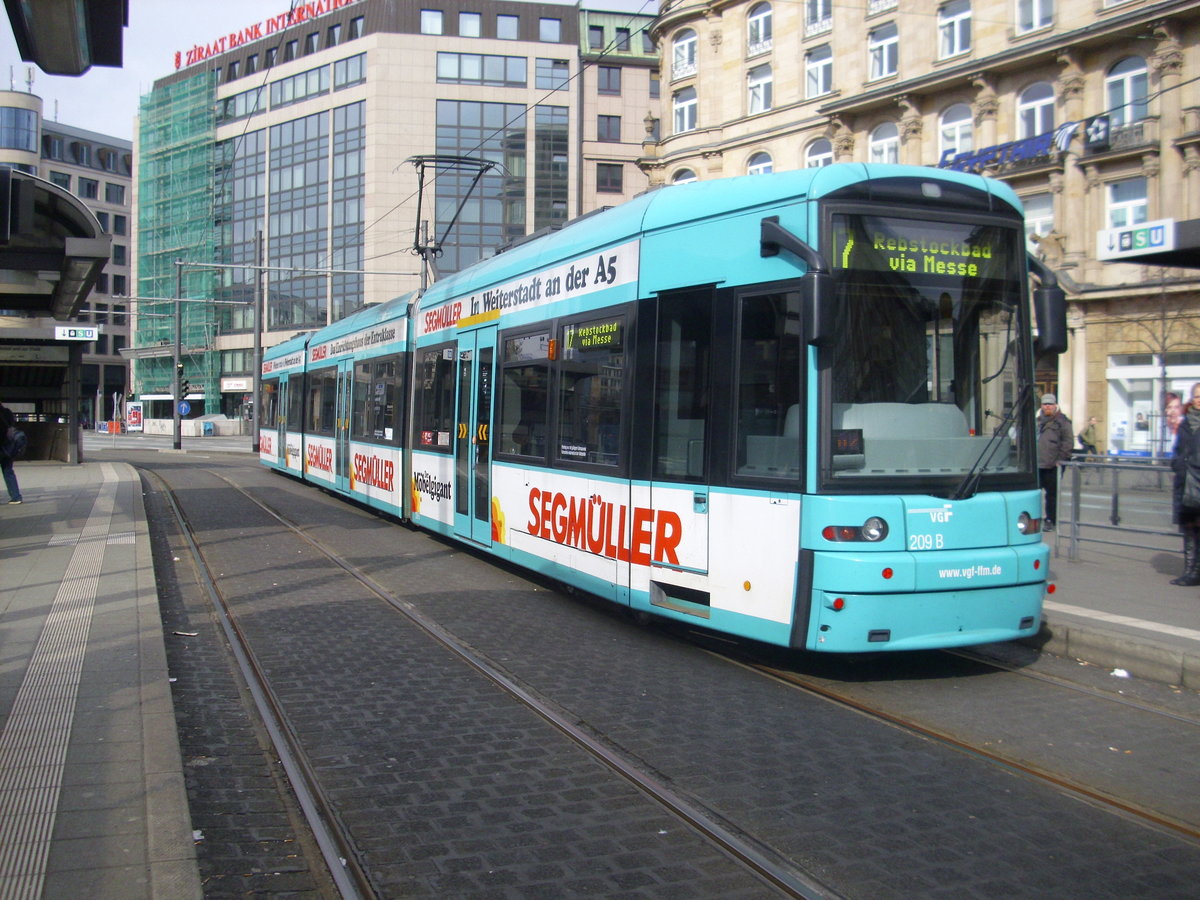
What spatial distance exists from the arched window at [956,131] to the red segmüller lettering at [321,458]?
23882 mm

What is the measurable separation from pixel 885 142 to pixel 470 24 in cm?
3394

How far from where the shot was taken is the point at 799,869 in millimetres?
3830

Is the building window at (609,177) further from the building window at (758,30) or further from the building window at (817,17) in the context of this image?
the building window at (817,17)

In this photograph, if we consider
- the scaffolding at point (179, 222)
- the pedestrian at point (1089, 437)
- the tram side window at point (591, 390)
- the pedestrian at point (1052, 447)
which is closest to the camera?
the tram side window at point (591, 390)

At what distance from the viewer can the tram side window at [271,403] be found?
82.9ft

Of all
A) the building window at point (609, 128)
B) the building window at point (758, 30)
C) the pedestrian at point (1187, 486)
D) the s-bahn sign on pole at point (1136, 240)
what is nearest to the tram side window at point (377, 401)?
the s-bahn sign on pole at point (1136, 240)

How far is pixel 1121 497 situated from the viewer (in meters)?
10.2

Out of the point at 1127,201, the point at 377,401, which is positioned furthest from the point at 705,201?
the point at 1127,201

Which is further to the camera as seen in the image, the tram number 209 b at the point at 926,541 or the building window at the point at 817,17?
the building window at the point at 817,17

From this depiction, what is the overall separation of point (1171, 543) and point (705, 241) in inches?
237

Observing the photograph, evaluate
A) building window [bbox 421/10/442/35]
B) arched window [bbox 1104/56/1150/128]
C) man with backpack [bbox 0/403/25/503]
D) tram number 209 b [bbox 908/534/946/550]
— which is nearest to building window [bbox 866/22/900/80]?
arched window [bbox 1104/56/1150/128]

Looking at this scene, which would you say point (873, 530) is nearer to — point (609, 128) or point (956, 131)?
point (956, 131)

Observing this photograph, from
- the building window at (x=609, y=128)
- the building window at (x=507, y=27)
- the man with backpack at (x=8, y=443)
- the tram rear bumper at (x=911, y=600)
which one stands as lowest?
the tram rear bumper at (x=911, y=600)

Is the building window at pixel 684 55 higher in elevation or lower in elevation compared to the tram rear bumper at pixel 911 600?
higher
